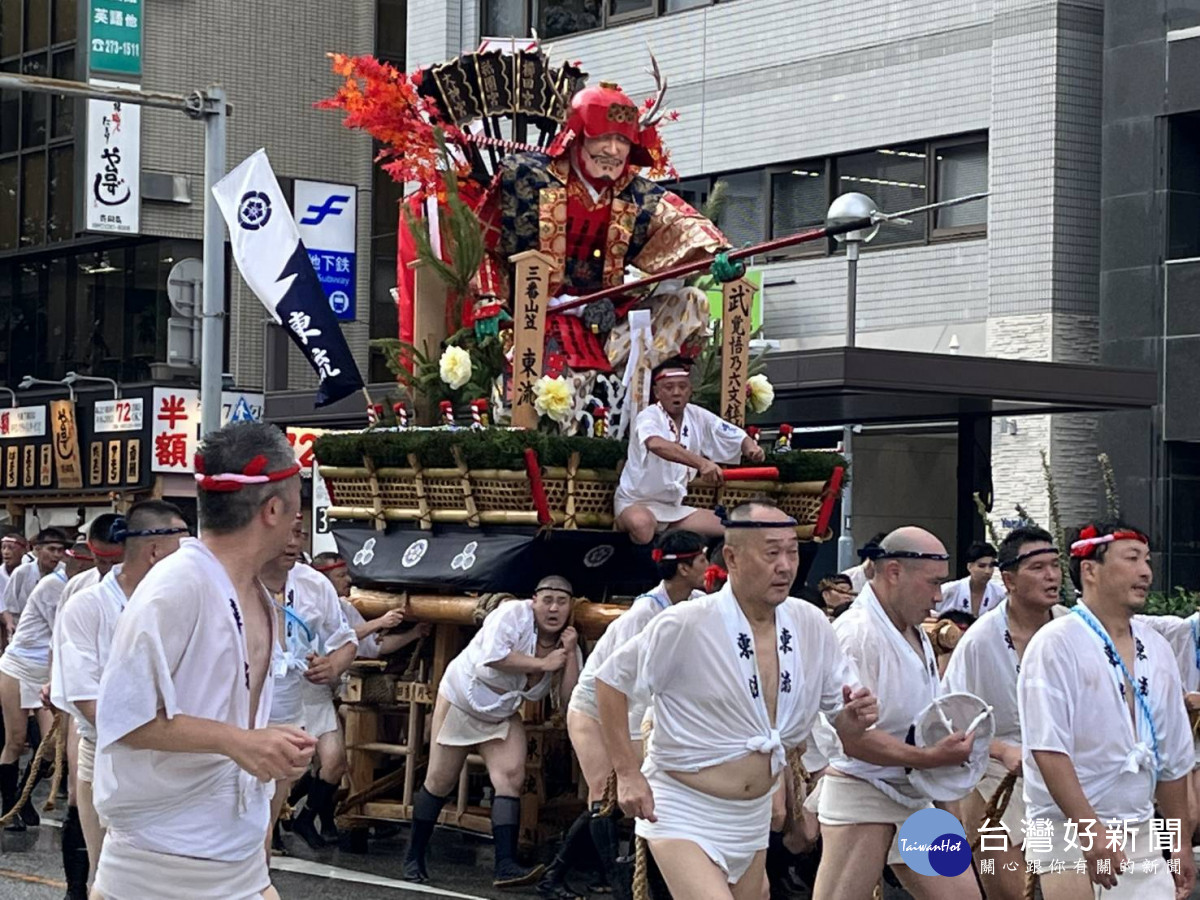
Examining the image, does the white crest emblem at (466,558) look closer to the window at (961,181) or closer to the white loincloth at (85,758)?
the white loincloth at (85,758)

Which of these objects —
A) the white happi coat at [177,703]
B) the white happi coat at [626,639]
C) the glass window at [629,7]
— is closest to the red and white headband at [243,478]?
the white happi coat at [177,703]

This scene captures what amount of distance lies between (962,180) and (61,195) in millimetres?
16897

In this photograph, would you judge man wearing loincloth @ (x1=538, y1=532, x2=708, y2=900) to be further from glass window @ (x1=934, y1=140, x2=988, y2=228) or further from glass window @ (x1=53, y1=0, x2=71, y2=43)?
glass window @ (x1=53, y1=0, x2=71, y2=43)

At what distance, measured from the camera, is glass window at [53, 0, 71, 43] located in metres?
33.9

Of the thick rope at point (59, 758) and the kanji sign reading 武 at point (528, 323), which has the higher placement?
the kanji sign reading 武 at point (528, 323)

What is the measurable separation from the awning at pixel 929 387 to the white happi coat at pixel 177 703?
37.4ft

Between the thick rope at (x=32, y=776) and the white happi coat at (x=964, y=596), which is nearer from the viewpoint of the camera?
the thick rope at (x=32, y=776)

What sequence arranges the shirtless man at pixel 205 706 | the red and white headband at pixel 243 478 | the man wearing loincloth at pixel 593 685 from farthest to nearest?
1. the man wearing loincloth at pixel 593 685
2. the red and white headband at pixel 243 478
3. the shirtless man at pixel 205 706

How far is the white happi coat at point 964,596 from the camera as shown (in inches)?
549

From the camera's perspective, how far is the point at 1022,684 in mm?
7426

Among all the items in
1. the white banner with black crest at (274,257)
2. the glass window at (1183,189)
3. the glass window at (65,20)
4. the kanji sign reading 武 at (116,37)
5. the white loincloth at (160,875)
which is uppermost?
the glass window at (65,20)

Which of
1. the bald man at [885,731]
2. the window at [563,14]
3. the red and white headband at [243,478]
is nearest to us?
the red and white headband at [243,478]

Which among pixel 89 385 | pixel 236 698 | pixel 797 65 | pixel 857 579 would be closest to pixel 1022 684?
pixel 236 698

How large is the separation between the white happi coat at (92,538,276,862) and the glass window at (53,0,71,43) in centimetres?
2998
